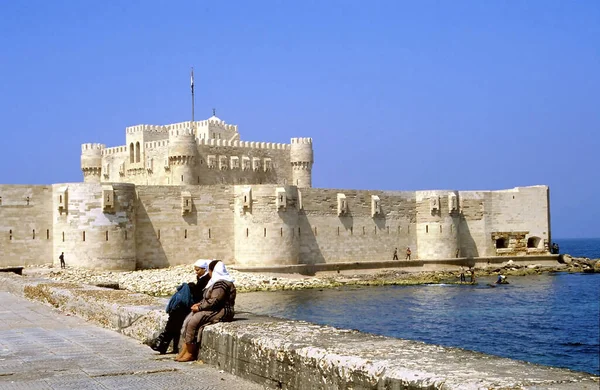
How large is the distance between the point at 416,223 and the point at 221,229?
10842mm

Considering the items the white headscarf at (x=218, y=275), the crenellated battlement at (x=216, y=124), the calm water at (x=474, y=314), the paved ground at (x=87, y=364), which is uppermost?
the crenellated battlement at (x=216, y=124)

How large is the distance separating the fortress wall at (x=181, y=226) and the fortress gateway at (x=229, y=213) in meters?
0.04

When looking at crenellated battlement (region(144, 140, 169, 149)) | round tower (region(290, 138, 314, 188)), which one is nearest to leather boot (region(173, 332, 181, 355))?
crenellated battlement (region(144, 140, 169, 149))

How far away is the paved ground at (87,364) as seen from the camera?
20.0 feet

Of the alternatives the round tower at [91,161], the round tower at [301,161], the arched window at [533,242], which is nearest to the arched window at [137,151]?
the round tower at [91,161]

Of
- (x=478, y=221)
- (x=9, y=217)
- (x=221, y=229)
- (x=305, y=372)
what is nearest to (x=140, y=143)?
(x=221, y=229)

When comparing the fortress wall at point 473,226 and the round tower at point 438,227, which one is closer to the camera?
the round tower at point 438,227

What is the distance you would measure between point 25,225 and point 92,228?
7.63 ft

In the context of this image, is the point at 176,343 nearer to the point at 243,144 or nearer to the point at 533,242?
the point at 243,144

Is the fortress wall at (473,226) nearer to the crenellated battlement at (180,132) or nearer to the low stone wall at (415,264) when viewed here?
the low stone wall at (415,264)

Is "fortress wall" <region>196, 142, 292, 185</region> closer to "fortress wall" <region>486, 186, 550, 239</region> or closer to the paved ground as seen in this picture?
"fortress wall" <region>486, 186, 550, 239</region>

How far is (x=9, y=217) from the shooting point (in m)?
30.1

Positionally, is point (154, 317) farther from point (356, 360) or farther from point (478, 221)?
point (478, 221)

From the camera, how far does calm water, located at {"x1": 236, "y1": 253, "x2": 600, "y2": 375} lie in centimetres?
2128
